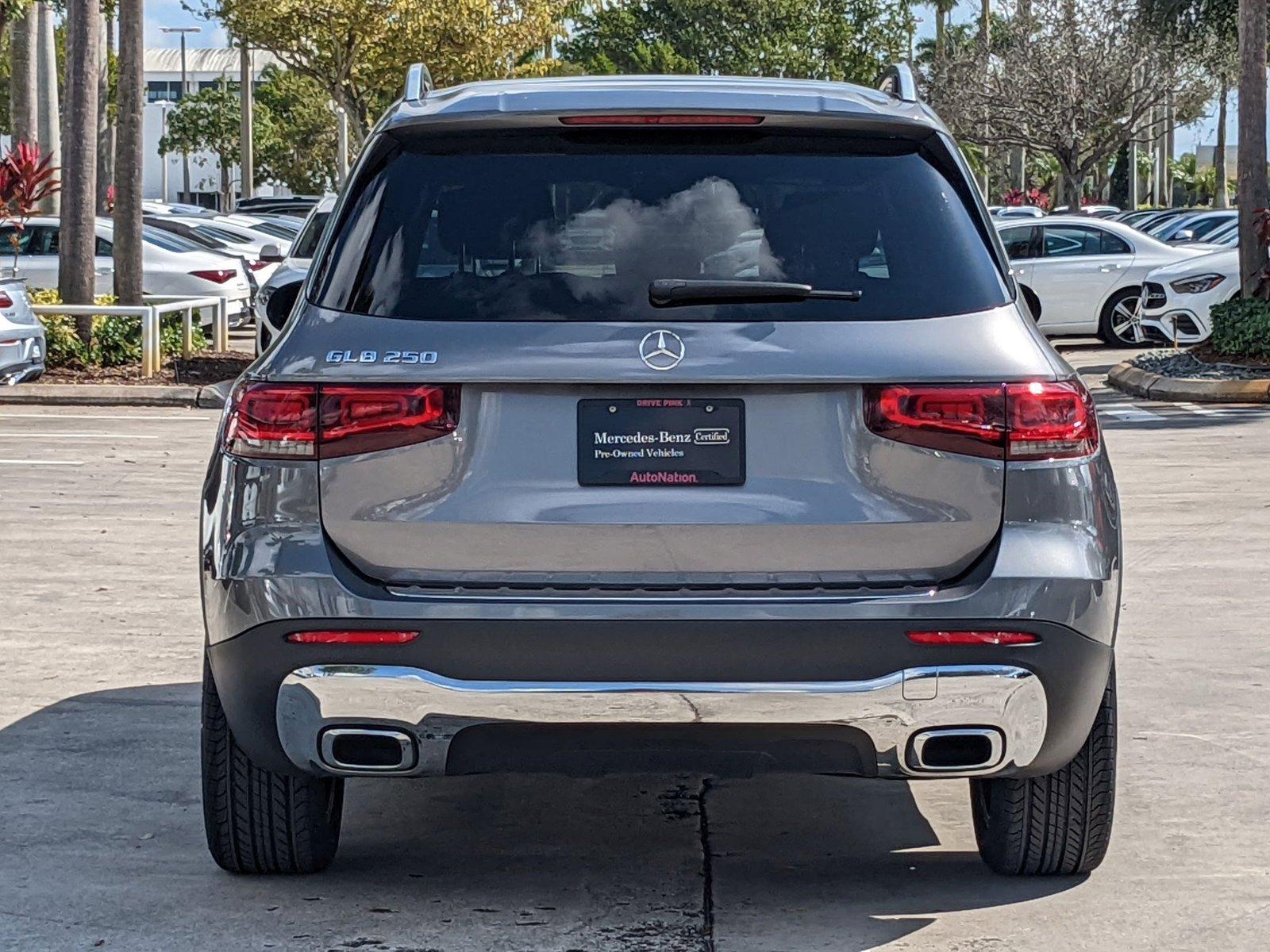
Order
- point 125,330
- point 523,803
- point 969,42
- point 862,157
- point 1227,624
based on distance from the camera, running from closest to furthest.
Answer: point 862,157
point 523,803
point 1227,624
point 125,330
point 969,42

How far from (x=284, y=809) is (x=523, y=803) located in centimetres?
103

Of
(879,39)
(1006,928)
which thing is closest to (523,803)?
(1006,928)

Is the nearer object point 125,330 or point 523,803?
point 523,803

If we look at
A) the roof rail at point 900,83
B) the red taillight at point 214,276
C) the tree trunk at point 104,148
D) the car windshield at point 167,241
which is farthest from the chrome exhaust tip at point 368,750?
the tree trunk at point 104,148

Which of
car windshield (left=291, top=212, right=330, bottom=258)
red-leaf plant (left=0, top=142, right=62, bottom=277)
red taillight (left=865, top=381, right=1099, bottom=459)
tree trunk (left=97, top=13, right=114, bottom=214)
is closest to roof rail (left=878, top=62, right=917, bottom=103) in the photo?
red taillight (left=865, top=381, right=1099, bottom=459)

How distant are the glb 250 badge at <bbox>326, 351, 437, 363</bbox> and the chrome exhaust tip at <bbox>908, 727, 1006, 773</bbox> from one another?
122 cm

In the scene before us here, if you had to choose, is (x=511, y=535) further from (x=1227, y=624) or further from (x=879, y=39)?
(x=879, y=39)

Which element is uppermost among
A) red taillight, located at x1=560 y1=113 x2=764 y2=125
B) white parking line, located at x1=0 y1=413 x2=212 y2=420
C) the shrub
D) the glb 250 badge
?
red taillight, located at x1=560 y1=113 x2=764 y2=125

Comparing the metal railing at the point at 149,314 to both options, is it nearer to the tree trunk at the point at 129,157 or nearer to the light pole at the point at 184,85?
the tree trunk at the point at 129,157

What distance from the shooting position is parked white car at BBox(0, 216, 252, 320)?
72.8 ft

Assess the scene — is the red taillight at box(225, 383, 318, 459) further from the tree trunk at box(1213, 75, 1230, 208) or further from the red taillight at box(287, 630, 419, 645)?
the tree trunk at box(1213, 75, 1230, 208)

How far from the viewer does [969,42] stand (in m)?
62.7

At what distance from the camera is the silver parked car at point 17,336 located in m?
16.3

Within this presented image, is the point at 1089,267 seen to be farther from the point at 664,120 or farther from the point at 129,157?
the point at 664,120
